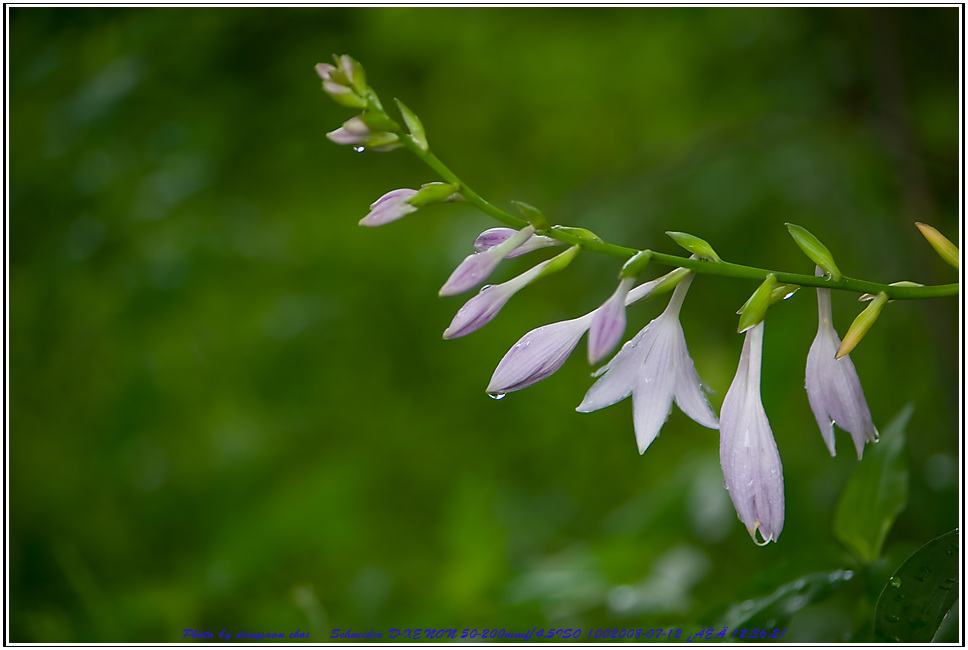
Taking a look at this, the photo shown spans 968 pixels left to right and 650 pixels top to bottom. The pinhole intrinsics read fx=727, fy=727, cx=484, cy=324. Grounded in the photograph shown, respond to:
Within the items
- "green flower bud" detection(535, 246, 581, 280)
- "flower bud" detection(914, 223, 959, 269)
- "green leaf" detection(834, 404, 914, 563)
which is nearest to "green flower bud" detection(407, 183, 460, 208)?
"green flower bud" detection(535, 246, 581, 280)

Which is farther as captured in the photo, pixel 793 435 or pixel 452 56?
pixel 452 56

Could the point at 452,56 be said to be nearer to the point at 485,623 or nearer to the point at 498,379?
the point at 485,623

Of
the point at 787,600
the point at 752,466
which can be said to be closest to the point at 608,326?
→ the point at 752,466

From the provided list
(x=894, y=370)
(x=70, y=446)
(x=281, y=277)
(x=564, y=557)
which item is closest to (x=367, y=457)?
(x=281, y=277)

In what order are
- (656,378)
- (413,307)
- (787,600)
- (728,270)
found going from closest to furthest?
(728,270) < (656,378) < (787,600) < (413,307)

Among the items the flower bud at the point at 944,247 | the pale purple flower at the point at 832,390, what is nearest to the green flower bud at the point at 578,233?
the pale purple flower at the point at 832,390

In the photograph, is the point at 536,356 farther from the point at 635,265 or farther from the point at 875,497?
the point at 875,497
